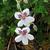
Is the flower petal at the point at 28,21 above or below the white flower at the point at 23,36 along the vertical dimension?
above

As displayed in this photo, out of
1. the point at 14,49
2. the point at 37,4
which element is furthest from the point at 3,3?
the point at 14,49

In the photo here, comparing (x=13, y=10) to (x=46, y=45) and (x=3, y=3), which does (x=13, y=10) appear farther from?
(x=46, y=45)

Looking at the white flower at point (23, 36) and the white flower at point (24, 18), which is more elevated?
the white flower at point (24, 18)

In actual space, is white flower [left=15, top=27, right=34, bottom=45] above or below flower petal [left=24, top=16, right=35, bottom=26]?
below

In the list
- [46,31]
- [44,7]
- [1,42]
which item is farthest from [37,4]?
[1,42]

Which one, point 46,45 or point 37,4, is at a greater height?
point 37,4

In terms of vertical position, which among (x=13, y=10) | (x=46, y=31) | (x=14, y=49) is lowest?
(x=14, y=49)

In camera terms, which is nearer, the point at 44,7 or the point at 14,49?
→ the point at 44,7
